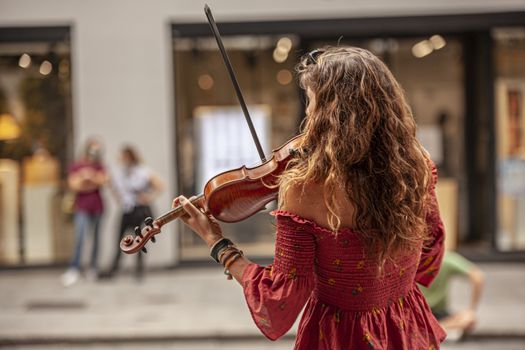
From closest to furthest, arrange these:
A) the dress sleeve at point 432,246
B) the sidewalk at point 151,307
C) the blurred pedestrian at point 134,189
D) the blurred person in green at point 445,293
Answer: the dress sleeve at point 432,246, the blurred person in green at point 445,293, the sidewalk at point 151,307, the blurred pedestrian at point 134,189

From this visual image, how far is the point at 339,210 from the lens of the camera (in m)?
2.24

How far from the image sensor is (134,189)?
9.35 m

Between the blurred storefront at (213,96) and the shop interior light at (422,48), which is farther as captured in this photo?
the shop interior light at (422,48)

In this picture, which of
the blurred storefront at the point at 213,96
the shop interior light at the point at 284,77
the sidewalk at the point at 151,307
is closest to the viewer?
the sidewalk at the point at 151,307

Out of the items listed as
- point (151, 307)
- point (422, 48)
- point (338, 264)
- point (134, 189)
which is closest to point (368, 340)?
point (338, 264)

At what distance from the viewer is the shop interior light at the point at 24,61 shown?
10.6m

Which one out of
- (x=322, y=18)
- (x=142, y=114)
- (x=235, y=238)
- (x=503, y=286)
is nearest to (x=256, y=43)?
(x=322, y=18)

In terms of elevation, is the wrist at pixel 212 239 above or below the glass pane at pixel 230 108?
below

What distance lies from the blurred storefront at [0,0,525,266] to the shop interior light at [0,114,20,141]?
0.02m

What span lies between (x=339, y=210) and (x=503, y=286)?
7.52 m

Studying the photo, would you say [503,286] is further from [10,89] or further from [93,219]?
[10,89]

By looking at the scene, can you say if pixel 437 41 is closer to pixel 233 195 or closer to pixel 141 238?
pixel 233 195

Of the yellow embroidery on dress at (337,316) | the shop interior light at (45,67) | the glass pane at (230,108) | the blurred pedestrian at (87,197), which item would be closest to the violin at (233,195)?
the yellow embroidery on dress at (337,316)

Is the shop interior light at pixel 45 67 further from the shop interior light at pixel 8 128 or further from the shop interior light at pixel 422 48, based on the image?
the shop interior light at pixel 422 48
